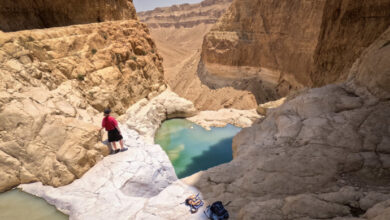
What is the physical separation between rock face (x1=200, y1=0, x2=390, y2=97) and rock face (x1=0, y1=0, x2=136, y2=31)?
9555 millimetres

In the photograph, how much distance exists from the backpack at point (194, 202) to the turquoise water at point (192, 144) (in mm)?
3264

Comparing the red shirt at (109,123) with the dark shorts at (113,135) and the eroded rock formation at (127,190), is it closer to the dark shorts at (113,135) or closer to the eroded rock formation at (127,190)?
the dark shorts at (113,135)

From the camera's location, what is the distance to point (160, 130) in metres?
10.5

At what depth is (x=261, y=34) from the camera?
18.6 m

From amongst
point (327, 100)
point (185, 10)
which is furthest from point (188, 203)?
point (185, 10)

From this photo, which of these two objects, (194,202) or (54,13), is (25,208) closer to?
(194,202)

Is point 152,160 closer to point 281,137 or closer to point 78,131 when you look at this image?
point 78,131

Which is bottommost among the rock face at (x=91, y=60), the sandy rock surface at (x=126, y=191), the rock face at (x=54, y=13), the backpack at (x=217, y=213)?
the sandy rock surface at (x=126, y=191)

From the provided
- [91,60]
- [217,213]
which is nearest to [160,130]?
[91,60]

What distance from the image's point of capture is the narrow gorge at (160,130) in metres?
3.61

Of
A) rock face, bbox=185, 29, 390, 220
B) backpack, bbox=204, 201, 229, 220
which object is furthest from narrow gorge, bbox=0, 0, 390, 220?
backpack, bbox=204, 201, 229, 220

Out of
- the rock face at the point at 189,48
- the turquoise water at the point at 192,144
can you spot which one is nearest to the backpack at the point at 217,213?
the turquoise water at the point at 192,144

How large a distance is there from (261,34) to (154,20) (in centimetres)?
6970

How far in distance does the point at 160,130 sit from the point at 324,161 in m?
7.82
